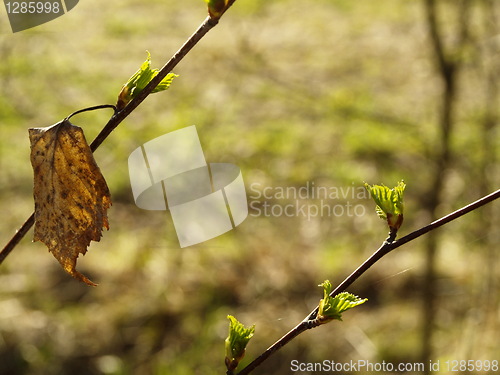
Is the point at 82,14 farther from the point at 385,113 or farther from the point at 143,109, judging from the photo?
the point at 385,113

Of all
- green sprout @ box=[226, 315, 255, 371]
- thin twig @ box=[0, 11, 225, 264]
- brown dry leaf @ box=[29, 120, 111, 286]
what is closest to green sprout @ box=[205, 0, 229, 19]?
thin twig @ box=[0, 11, 225, 264]

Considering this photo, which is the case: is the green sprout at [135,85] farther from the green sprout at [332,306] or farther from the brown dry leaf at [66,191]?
the green sprout at [332,306]

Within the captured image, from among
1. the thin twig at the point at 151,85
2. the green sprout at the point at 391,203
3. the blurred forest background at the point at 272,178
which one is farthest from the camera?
the blurred forest background at the point at 272,178

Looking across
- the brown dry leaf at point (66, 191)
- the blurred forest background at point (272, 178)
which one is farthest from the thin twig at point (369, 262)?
the blurred forest background at point (272, 178)

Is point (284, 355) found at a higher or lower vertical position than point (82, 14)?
lower

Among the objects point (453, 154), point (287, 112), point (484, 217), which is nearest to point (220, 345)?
point (484, 217)

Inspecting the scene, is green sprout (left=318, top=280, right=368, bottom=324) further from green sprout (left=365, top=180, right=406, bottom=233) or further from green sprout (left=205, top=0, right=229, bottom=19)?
green sprout (left=205, top=0, right=229, bottom=19)
